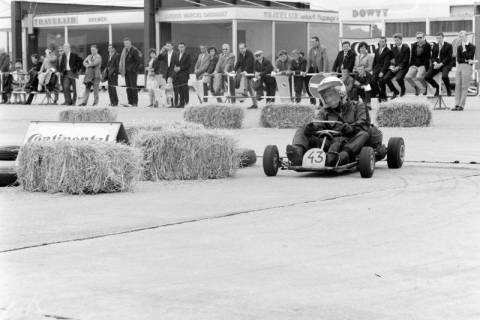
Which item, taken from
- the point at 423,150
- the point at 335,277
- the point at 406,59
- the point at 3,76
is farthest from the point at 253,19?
the point at 335,277

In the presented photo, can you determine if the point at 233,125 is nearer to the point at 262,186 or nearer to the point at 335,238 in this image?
the point at 262,186

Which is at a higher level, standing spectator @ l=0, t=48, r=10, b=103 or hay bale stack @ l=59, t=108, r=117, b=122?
standing spectator @ l=0, t=48, r=10, b=103

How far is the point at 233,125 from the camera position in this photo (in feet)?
65.5

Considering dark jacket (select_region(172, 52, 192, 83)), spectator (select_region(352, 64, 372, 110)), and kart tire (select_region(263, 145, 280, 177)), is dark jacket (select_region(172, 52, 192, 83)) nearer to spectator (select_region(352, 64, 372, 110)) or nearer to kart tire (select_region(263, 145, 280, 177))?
spectator (select_region(352, 64, 372, 110))

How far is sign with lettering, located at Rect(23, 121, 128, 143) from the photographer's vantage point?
11.2m

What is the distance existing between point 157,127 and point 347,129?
206cm

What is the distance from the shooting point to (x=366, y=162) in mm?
11133

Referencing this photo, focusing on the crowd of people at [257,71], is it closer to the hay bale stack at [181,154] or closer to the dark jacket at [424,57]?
the dark jacket at [424,57]

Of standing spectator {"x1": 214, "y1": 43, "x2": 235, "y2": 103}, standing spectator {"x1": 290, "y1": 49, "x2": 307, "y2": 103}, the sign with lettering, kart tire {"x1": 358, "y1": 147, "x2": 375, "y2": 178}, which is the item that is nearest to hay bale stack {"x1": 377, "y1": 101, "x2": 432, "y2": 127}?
standing spectator {"x1": 290, "y1": 49, "x2": 307, "y2": 103}

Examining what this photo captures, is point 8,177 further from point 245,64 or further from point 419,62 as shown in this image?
point 245,64

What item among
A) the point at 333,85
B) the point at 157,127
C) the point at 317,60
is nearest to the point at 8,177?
the point at 157,127

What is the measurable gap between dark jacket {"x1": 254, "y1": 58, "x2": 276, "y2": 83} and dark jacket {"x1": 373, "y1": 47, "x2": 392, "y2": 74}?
3.24 m

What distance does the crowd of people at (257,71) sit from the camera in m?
24.7

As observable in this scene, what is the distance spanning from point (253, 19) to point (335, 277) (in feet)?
104
